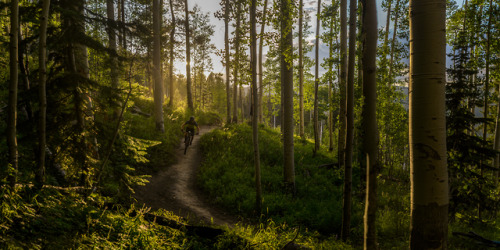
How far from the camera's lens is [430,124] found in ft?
6.70

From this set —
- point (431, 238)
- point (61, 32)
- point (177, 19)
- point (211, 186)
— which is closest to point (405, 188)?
point (211, 186)

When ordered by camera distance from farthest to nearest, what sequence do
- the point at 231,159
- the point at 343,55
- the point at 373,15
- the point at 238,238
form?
the point at 231,159, the point at 343,55, the point at 238,238, the point at 373,15

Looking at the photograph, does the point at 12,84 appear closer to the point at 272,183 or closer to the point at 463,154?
the point at 272,183

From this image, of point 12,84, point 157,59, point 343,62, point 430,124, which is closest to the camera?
point 430,124

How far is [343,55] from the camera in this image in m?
11.7

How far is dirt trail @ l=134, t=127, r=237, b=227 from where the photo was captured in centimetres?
830

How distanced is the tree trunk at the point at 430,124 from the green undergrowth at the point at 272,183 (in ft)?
16.3

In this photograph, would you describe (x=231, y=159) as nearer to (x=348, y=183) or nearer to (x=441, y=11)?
(x=348, y=183)

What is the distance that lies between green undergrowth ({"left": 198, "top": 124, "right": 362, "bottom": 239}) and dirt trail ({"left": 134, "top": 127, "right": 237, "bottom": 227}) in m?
0.52

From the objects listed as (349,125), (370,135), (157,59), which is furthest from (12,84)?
(157,59)

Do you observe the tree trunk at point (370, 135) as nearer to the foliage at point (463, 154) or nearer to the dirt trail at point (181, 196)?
the dirt trail at point (181, 196)

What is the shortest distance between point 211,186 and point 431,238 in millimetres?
9198

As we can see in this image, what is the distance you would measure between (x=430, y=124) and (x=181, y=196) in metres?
9.22

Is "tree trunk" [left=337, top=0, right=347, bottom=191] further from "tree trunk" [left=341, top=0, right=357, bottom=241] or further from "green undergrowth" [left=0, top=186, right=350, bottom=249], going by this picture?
"green undergrowth" [left=0, top=186, right=350, bottom=249]
